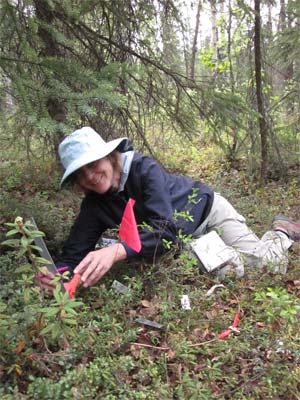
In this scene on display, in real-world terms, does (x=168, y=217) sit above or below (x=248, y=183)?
above

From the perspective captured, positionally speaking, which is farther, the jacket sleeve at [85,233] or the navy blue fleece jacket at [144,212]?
the jacket sleeve at [85,233]

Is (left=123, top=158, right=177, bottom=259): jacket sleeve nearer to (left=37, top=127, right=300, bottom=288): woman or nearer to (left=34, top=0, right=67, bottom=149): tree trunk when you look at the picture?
(left=37, top=127, right=300, bottom=288): woman

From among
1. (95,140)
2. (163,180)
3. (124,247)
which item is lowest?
(124,247)

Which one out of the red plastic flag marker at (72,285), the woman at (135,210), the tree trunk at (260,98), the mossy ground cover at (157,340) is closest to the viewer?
the mossy ground cover at (157,340)

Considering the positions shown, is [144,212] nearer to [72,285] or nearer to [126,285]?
[126,285]

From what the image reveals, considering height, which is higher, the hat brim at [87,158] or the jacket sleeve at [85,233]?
the hat brim at [87,158]

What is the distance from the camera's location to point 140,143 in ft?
20.0

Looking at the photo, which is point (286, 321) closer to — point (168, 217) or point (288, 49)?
point (168, 217)

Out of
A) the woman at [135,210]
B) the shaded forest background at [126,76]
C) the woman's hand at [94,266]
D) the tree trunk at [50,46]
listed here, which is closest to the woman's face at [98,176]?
the woman at [135,210]

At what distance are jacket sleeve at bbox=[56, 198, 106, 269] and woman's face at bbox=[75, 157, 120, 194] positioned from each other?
327mm

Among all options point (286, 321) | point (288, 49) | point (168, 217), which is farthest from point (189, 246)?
point (288, 49)

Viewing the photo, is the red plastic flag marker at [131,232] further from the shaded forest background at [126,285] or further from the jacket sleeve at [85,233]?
the jacket sleeve at [85,233]

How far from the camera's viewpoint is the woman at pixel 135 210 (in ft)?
10.0

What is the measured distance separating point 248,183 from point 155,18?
303 centimetres
